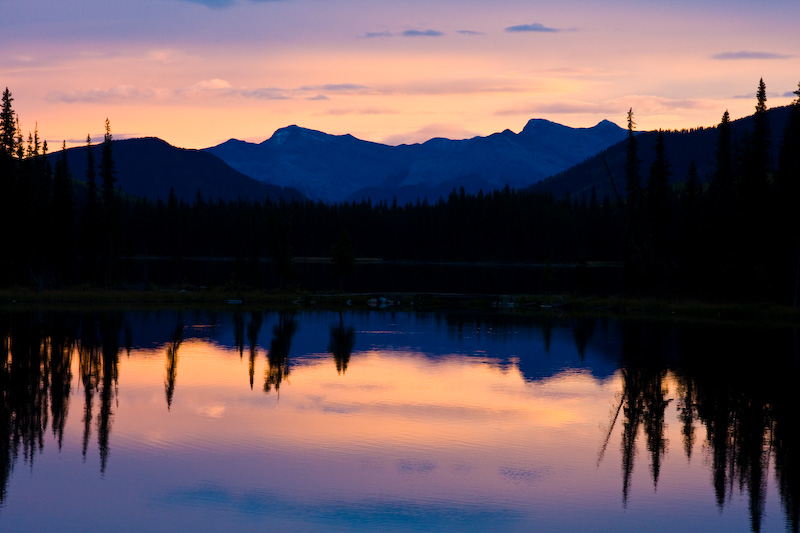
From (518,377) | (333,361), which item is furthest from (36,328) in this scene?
(518,377)

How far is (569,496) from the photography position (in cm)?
2047

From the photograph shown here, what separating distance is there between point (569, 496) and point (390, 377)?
17.8 m

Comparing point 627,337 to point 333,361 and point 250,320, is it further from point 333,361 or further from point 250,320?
point 250,320

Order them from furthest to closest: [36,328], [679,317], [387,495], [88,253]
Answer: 1. [88,253]
2. [679,317]
3. [36,328]
4. [387,495]

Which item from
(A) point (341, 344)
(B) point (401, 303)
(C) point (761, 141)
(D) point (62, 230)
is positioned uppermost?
(C) point (761, 141)

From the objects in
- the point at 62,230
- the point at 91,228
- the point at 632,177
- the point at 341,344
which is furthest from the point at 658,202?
the point at 62,230

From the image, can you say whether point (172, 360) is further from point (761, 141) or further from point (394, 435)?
point (761, 141)

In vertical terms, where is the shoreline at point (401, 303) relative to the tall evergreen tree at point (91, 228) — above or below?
below

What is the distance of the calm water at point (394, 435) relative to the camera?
19.2 metres

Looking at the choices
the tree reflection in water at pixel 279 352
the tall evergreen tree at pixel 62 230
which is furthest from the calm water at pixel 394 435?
the tall evergreen tree at pixel 62 230

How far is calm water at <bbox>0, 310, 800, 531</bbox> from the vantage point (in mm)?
19156

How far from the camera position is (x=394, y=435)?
2636 cm

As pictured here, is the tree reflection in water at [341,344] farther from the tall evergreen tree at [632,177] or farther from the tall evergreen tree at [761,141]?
the tall evergreen tree at [761,141]

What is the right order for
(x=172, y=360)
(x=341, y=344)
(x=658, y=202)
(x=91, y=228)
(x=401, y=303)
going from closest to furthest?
1. (x=172, y=360)
2. (x=341, y=344)
3. (x=401, y=303)
4. (x=658, y=202)
5. (x=91, y=228)
